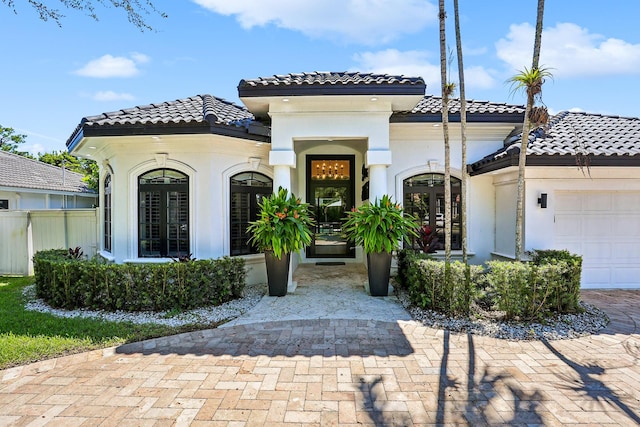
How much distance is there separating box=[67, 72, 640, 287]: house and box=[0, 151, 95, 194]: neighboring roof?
32.9 feet

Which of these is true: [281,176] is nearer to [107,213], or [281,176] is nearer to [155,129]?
[155,129]

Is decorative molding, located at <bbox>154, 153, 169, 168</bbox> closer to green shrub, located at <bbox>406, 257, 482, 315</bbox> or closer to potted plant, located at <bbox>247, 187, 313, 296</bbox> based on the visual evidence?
potted plant, located at <bbox>247, 187, 313, 296</bbox>

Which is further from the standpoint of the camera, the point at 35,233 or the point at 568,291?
the point at 35,233

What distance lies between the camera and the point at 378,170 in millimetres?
7887

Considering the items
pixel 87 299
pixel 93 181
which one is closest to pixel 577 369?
pixel 87 299

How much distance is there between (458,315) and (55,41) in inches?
391

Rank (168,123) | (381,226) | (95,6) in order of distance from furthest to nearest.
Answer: (168,123)
(381,226)
(95,6)

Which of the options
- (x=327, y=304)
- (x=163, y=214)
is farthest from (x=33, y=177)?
(x=327, y=304)

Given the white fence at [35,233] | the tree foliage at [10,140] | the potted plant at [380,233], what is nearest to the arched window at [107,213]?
the white fence at [35,233]

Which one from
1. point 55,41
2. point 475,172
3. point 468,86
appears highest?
point 55,41

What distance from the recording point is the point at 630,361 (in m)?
4.40

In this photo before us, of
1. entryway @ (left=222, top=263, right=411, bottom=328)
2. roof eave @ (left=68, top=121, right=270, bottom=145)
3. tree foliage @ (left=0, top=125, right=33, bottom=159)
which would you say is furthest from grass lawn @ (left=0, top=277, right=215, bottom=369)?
tree foliage @ (left=0, top=125, right=33, bottom=159)

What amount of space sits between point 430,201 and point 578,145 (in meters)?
3.59

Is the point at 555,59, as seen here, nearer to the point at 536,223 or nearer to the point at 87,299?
the point at 536,223
